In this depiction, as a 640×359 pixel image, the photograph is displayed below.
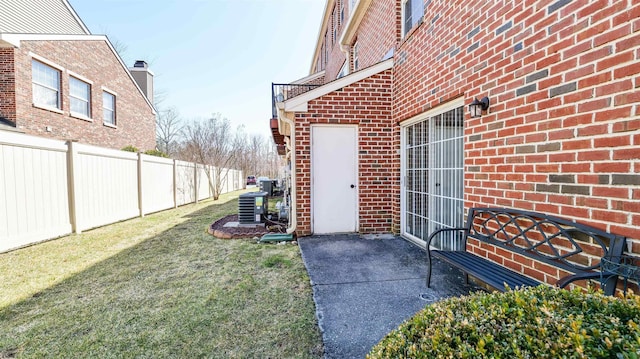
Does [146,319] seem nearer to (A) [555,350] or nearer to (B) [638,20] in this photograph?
(A) [555,350]

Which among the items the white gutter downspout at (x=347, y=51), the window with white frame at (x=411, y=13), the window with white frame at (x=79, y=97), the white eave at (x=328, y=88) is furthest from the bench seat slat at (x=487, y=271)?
the window with white frame at (x=79, y=97)

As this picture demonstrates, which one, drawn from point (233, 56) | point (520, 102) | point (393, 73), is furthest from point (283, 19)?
point (520, 102)

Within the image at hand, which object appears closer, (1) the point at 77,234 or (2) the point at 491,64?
(2) the point at 491,64

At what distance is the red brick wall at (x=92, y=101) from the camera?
8.91m

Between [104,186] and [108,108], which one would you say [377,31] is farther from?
[108,108]

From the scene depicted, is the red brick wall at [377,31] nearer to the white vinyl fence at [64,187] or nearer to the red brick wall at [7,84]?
the white vinyl fence at [64,187]

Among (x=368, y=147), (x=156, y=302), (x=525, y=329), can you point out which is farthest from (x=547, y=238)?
(x=156, y=302)

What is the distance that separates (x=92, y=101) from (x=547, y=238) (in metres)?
15.6

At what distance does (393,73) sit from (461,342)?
5382mm

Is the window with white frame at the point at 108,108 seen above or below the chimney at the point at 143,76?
below

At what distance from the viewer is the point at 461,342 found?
105 cm

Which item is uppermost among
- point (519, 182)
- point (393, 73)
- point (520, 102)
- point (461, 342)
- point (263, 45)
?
point (263, 45)

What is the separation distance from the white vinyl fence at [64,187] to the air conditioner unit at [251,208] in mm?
3619

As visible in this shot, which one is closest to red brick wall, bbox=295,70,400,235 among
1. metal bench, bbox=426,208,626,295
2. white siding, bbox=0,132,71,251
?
metal bench, bbox=426,208,626,295
